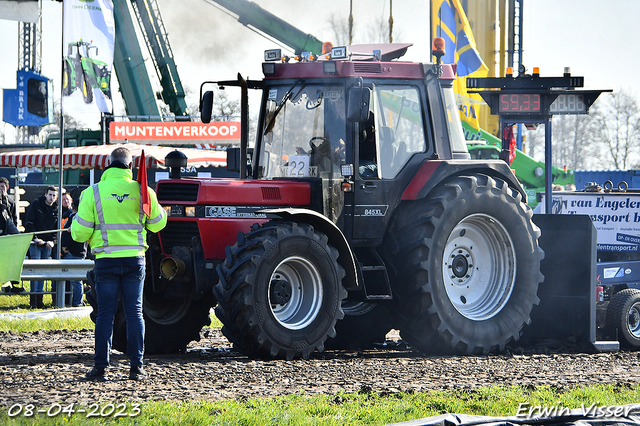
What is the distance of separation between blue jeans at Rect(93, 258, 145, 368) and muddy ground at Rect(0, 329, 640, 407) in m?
0.33

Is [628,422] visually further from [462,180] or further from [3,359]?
[3,359]

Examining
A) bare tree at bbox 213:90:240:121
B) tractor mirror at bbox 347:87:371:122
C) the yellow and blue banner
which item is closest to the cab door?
tractor mirror at bbox 347:87:371:122

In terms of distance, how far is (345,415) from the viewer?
5.39 m

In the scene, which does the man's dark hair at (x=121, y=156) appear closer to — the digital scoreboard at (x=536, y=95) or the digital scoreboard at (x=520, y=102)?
the digital scoreboard at (x=536, y=95)

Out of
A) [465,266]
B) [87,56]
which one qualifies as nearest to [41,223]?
[87,56]

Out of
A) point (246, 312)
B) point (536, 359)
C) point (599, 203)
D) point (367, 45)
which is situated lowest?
point (536, 359)

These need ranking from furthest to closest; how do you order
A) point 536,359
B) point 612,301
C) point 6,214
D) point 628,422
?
point 6,214
point 612,301
point 536,359
point 628,422

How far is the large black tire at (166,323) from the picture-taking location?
325 inches

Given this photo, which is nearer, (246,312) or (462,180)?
(246,312)

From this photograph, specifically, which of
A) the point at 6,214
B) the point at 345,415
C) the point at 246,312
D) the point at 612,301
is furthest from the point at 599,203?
the point at 6,214

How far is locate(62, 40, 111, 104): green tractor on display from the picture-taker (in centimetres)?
1246

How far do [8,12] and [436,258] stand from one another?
206 inches

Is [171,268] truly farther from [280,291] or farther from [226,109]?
[226,109]

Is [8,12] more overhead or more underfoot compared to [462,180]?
more overhead
